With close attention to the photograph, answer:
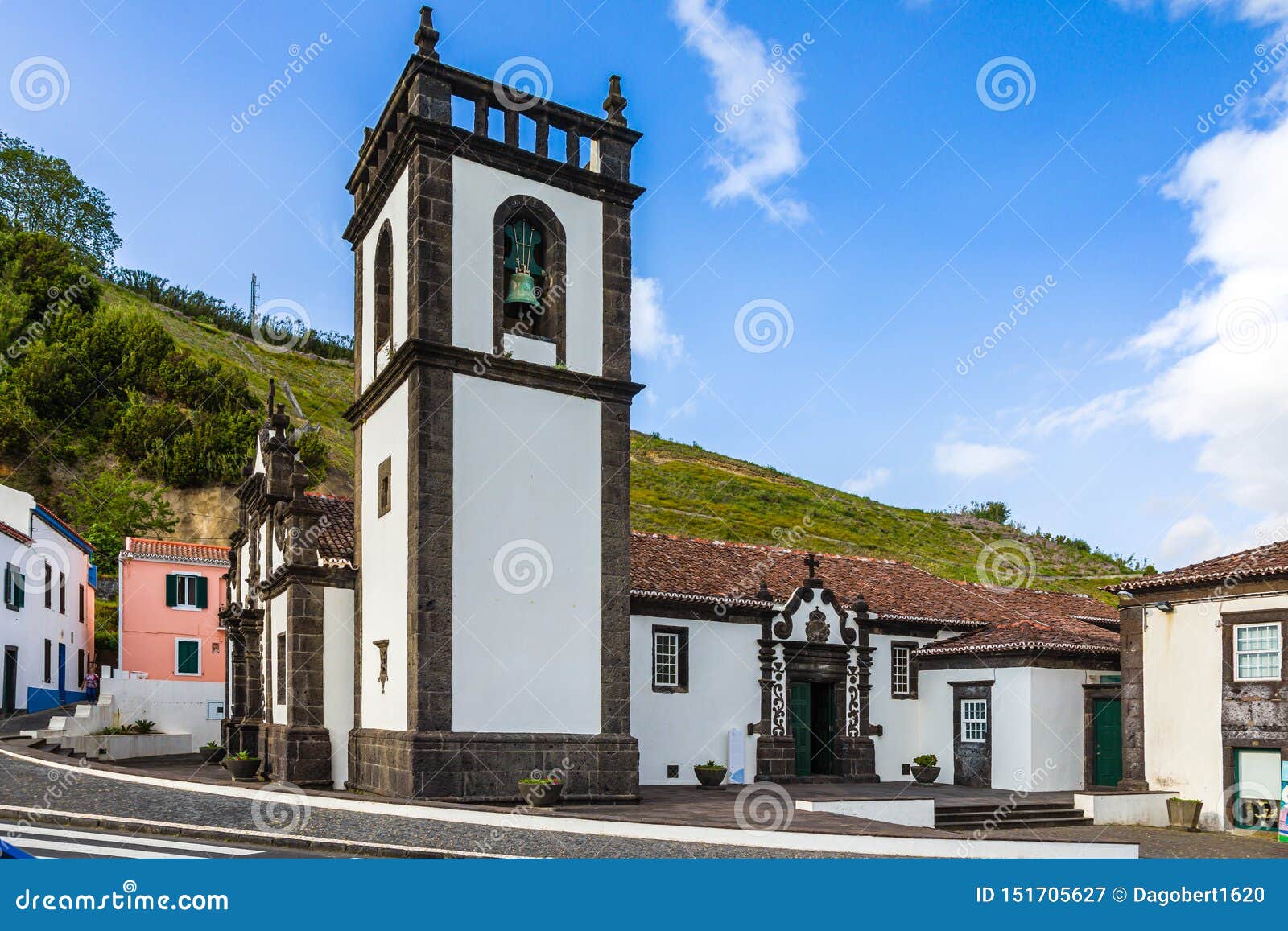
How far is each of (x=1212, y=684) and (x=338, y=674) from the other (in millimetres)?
14582

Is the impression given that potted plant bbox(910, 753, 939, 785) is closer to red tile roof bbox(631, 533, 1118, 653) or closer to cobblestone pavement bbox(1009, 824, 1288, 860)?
red tile roof bbox(631, 533, 1118, 653)

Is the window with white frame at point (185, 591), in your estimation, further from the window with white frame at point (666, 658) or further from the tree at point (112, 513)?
the window with white frame at point (666, 658)

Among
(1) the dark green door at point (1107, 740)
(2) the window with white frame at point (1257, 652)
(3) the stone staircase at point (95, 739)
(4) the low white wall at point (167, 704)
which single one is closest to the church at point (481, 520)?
(3) the stone staircase at point (95, 739)

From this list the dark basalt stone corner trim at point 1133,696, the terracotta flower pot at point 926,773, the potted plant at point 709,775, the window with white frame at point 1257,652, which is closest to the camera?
the window with white frame at point 1257,652

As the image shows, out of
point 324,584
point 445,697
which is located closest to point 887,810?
point 445,697

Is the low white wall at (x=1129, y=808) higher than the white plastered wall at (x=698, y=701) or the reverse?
the reverse

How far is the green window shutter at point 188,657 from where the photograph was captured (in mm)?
35719

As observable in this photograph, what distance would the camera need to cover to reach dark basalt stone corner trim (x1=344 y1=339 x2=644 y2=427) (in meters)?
15.3

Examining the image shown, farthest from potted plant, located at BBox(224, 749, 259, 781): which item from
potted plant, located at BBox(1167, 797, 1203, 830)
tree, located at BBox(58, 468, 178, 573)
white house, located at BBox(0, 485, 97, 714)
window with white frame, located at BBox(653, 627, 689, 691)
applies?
tree, located at BBox(58, 468, 178, 573)

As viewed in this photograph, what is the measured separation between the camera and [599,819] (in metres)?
12.3

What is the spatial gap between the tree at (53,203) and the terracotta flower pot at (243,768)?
5969cm

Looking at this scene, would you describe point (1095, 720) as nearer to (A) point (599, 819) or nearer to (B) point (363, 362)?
(A) point (599, 819)

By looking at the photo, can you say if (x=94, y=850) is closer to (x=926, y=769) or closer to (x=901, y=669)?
(x=926, y=769)

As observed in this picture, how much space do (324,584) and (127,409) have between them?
34676 mm
